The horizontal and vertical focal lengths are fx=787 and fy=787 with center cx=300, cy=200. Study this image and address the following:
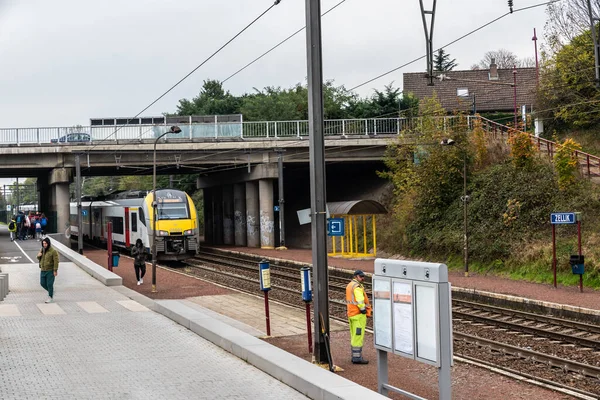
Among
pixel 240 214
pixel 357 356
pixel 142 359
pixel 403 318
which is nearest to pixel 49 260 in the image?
pixel 142 359

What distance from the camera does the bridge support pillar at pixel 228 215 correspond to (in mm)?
57719

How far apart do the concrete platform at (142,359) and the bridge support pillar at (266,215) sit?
96.0ft

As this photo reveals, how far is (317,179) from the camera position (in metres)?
12.4

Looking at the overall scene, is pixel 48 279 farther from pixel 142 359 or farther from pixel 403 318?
pixel 403 318

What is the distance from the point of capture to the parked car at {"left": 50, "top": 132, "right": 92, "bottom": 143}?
46372 millimetres

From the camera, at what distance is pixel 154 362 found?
12.3 meters

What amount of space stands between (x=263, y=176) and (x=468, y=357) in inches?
1364

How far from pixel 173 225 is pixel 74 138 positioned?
12.0 metres

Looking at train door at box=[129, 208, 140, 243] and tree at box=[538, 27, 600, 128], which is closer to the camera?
tree at box=[538, 27, 600, 128]

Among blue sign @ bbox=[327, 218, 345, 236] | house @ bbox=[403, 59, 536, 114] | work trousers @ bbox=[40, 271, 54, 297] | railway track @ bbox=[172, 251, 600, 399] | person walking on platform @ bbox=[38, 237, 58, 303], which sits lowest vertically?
railway track @ bbox=[172, 251, 600, 399]

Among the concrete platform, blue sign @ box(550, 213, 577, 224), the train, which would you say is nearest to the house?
the train

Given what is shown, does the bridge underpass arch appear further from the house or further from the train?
the house

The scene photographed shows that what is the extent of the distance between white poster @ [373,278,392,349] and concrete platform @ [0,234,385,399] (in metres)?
0.75

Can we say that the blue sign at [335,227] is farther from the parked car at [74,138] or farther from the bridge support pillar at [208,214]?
the bridge support pillar at [208,214]
